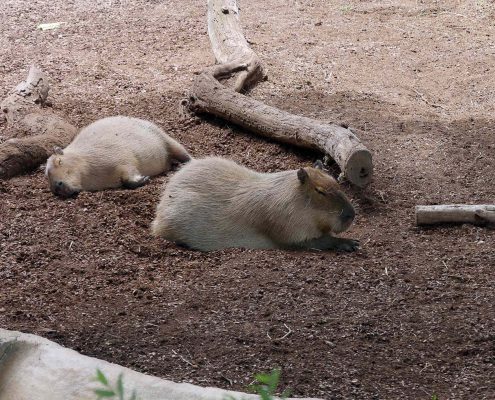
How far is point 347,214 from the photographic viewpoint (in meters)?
5.14

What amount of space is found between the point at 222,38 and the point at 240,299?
447 cm

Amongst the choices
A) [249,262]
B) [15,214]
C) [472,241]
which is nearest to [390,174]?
[472,241]

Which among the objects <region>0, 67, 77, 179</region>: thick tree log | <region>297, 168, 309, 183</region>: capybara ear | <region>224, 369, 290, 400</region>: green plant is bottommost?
<region>0, 67, 77, 179</region>: thick tree log

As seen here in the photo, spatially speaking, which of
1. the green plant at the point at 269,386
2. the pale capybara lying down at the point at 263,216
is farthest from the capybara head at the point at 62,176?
the green plant at the point at 269,386

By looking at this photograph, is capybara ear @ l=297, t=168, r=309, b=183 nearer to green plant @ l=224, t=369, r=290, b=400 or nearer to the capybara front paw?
the capybara front paw

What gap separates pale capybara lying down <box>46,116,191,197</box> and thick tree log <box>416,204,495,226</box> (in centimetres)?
201

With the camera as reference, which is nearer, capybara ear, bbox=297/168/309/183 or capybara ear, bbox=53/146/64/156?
capybara ear, bbox=297/168/309/183

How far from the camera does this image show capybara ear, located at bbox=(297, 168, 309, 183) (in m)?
5.15

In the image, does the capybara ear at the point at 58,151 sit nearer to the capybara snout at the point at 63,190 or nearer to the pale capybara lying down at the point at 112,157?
the pale capybara lying down at the point at 112,157

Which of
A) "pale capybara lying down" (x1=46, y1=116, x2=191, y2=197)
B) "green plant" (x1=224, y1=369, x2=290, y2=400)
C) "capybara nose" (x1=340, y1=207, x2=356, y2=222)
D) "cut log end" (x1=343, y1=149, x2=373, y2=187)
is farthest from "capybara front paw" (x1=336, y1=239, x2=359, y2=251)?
"green plant" (x1=224, y1=369, x2=290, y2=400)

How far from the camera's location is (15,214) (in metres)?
5.50

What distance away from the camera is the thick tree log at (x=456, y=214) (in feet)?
16.8

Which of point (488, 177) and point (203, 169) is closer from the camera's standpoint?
point (203, 169)

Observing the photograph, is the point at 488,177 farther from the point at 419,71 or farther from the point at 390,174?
the point at 419,71
